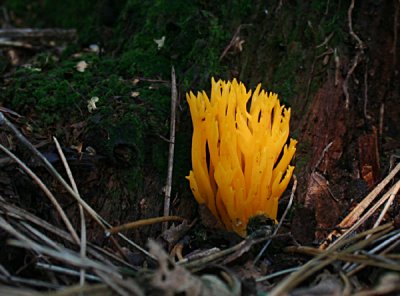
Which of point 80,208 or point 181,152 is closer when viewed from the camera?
point 80,208

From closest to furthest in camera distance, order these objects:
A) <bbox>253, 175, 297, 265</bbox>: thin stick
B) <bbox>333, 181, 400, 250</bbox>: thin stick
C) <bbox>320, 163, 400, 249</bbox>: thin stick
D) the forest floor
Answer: the forest floor < <bbox>253, 175, 297, 265</bbox>: thin stick < <bbox>333, 181, 400, 250</bbox>: thin stick < <bbox>320, 163, 400, 249</bbox>: thin stick

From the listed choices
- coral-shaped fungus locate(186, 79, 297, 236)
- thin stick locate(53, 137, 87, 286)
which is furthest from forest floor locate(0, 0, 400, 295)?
coral-shaped fungus locate(186, 79, 297, 236)

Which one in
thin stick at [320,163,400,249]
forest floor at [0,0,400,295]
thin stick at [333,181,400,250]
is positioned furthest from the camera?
thin stick at [320,163,400,249]

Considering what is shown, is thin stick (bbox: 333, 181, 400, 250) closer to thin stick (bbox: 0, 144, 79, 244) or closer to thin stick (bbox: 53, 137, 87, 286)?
thin stick (bbox: 53, 137, 87, 286)

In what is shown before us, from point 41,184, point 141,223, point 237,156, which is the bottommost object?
point 141,223

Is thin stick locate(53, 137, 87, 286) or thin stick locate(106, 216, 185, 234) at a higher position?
thin stick locate(53, 137, 87, 286)

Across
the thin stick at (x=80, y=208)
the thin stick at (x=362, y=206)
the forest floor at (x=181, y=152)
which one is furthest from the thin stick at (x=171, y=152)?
the thin stick at (x=362, y=206)

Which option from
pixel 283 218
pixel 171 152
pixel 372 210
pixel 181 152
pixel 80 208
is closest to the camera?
pixel 80 208

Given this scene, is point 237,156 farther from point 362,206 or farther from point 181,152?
point 362,206

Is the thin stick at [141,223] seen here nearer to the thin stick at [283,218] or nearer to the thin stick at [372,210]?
the thin stick at [283,218]

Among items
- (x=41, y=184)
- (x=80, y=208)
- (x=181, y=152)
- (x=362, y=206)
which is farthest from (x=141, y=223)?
(x=362, y=206)
